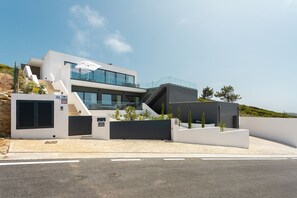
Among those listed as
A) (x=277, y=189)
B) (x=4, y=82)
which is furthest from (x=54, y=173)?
(x=4, y=82)

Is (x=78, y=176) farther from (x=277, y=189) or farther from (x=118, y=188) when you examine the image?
(x=277, y=189)

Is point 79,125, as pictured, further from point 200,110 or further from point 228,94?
point 228,94

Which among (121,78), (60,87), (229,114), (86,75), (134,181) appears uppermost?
(121,78)

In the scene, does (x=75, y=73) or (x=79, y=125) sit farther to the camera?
(x=75, y=73)

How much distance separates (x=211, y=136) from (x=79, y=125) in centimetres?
1038

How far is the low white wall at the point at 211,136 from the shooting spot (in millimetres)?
13672

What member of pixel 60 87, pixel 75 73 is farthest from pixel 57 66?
pixel 60 87

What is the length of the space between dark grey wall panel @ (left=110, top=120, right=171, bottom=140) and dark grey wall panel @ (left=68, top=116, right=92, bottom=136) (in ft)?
5.08

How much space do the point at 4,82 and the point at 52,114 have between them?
5949 mm

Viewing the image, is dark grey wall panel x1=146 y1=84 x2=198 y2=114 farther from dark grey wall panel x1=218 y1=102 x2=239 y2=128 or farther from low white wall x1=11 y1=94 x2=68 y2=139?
low white wall x1=11 y1=94 x2=68 y2=139

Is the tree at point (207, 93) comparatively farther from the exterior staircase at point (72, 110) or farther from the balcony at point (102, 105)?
the exterior staircase at point (72, 110)

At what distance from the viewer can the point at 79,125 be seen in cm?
1162

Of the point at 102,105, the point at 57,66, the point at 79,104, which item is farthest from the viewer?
the point at 57,66

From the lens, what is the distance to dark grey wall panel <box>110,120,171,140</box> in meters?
12.3
